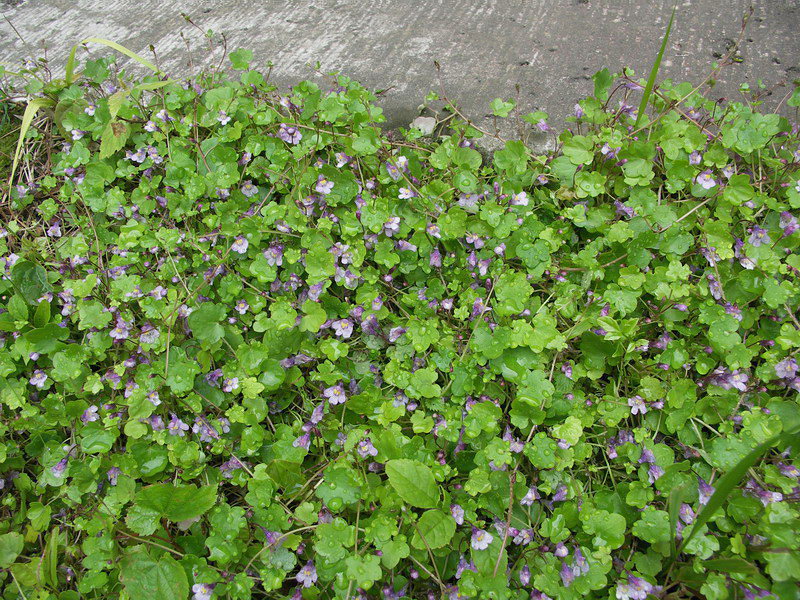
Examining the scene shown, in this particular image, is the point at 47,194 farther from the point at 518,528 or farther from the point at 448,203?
the point at 518,528

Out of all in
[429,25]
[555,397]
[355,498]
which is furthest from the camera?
[429,25]

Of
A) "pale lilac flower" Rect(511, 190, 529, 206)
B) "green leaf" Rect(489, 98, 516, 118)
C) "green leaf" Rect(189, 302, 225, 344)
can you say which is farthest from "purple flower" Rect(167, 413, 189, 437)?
"green leaf" Rect(489, 98, 516, 118)

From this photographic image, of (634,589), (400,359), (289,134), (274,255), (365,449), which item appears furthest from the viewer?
(289,134)

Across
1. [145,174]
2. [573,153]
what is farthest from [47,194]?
[573,153]

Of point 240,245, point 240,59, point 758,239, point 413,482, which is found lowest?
point 413,482

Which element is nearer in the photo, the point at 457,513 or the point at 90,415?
the point at 457,513

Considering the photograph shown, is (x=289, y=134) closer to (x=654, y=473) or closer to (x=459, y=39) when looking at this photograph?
(x=459, y=39)

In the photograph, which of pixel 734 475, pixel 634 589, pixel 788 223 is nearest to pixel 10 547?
pixel 634 589
